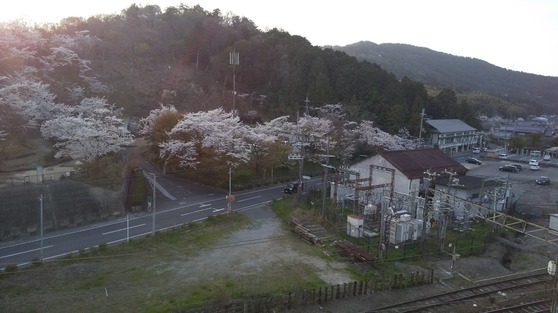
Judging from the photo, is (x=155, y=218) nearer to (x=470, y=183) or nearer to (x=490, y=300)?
(x=490, y=300)

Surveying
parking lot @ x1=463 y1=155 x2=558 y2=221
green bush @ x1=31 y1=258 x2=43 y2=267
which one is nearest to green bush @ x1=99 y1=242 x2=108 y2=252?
green bush @ x1=31 y1=258 x2=43 y2=267

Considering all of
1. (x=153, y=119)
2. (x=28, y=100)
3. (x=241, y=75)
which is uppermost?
(x=241, y=75)

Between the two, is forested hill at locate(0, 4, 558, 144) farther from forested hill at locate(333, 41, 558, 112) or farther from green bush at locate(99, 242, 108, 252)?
forested hill at locate(333, 41, 558, 112)

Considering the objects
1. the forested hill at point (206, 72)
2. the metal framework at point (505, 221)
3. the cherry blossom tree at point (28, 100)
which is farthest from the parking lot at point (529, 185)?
the cherry blossom tree at point (28, 100)

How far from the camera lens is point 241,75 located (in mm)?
43438

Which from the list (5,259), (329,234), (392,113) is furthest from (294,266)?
(392,113)

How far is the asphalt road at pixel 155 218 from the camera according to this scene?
15.0 meters

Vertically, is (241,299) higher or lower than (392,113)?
lower

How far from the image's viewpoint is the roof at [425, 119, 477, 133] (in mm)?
42531

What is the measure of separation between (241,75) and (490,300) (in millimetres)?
35103

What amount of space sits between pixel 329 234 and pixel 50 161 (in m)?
15.3

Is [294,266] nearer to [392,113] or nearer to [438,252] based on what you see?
[438,252]

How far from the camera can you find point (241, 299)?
1134 centimetres

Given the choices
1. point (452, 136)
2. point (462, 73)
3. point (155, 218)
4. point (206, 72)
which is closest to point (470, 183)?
point (155, 218)
